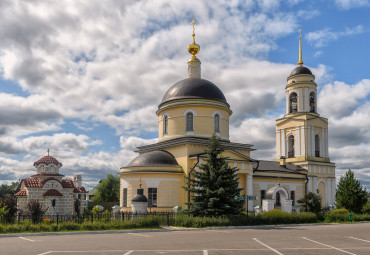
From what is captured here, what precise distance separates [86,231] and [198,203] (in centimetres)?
778

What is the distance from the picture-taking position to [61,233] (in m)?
18.9

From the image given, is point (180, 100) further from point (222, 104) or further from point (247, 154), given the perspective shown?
point (247, 154)

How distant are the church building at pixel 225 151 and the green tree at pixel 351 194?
13.5ft

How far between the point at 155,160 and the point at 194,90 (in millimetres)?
7753

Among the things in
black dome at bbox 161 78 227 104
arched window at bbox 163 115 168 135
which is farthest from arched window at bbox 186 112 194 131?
arched window at bbox 163 115 168 135

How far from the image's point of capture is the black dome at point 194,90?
34625mm

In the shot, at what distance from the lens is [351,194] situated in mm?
35781

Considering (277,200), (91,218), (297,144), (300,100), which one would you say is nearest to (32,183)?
(91,218)

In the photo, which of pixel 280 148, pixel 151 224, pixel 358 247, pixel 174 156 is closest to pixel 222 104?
pixel 174 156

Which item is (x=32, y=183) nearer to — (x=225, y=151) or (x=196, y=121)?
(x=196, y=121)

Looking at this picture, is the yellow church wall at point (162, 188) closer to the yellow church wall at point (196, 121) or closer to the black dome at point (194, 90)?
the yellow church wall at point (196, 121)

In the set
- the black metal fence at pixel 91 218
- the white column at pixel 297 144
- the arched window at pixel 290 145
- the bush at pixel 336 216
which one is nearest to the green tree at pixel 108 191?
the arched window at pixel 290 145

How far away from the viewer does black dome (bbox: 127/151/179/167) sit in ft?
101

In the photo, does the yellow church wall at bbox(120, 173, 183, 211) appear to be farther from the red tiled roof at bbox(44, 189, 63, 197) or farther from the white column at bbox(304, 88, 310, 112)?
the white column at bbox(304, 88, 310, 112)
